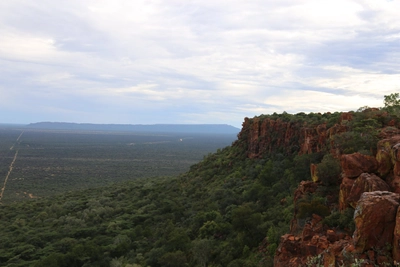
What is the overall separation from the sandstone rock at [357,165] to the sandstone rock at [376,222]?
12.3 feet

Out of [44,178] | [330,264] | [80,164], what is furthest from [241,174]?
[80,164]

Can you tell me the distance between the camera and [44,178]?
246 ft

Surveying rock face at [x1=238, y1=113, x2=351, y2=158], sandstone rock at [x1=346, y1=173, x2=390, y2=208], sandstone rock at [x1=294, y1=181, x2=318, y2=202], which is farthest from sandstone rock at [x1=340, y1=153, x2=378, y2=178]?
rock face at [x1=238, y1=113, x2=351, y2=158]

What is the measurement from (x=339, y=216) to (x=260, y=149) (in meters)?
25.1

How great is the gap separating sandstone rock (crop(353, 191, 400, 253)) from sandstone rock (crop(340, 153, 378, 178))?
375 cm

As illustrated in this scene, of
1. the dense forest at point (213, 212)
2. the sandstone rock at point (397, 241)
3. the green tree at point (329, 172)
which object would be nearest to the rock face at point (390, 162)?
the dense forest at point (213, 212)

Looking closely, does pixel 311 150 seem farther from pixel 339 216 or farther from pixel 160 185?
pixel 160 185

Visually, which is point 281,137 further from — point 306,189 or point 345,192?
point 345,192

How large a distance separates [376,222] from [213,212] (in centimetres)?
1884

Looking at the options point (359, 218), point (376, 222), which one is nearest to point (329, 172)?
point (359, 218)

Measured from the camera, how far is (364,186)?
12492 millimetres

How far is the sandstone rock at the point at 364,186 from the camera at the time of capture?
12.1 metres

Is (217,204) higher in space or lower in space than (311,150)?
lower

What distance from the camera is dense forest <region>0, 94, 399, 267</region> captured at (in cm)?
1858
